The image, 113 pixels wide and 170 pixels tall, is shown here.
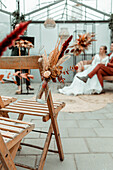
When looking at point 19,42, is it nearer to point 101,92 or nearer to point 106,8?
point 101,92

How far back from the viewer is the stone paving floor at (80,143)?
148 centimetres

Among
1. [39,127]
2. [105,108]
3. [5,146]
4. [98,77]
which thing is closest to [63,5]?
[98,77]

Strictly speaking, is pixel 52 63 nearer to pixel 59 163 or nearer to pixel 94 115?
pixel 59 163

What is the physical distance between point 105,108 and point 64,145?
Answer: 1.72m

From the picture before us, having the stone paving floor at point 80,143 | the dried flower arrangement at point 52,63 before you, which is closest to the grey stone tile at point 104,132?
the stone paving floor at point 80,143

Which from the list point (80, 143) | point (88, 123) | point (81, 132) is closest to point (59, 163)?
point (80, 143)

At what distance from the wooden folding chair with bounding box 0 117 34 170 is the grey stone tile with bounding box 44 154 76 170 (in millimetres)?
584

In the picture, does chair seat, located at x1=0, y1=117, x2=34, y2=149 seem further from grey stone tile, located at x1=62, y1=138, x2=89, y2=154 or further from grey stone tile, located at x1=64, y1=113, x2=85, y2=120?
grey stone tile, located at x1=64, y1=113, x2=85, y2=120

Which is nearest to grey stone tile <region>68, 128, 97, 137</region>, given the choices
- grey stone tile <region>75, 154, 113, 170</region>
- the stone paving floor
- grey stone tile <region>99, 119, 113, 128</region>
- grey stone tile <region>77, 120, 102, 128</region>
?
the stone paving floor

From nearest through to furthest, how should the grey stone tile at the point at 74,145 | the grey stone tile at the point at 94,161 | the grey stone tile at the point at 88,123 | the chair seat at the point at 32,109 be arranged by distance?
1. the chair seat at the point at 32,109
2. the grey stone tile at the point at 94,161
3. the grey stone tile at the point at 74,145
4. the grey stone tile at the point at 88,123

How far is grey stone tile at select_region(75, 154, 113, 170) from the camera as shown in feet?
4.67

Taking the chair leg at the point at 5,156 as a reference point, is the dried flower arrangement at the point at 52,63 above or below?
above

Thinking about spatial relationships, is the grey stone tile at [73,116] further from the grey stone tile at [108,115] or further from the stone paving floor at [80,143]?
the grey stone tile at [108,115]

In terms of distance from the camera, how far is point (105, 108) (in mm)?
3301
